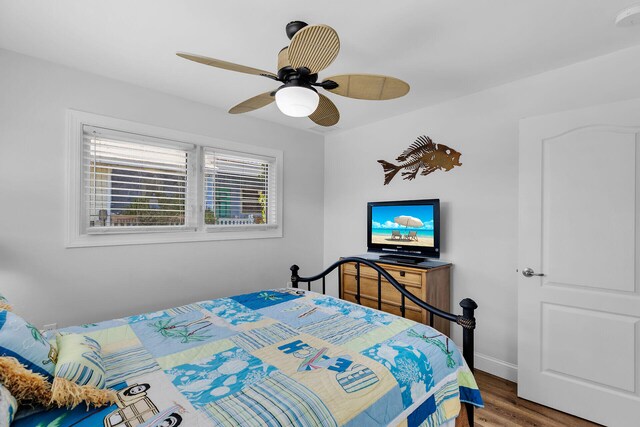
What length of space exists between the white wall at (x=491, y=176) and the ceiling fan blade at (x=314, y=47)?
6.16 feet

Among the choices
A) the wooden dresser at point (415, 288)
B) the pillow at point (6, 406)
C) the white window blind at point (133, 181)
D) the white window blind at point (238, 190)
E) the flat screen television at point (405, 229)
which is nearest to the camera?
the pillow at point (6, 406)

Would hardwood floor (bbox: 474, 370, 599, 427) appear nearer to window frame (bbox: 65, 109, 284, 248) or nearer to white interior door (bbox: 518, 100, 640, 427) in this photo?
white interior door (bbox: 518, 100, 640, 427)

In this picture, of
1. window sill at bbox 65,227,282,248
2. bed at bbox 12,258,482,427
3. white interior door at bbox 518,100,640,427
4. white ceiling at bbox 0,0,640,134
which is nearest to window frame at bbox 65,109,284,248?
window sill at bbox 65,227,282,248

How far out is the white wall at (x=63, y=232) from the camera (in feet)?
7.06

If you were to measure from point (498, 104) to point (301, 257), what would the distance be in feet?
8.47

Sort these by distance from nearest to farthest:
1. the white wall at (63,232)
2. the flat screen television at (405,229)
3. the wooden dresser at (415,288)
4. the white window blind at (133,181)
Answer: the white wall at (63,232) → the white window blind at (133,181) → the wooden dresser at (415,288) → the flat screen television at (405,229)

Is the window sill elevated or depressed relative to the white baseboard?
elevated

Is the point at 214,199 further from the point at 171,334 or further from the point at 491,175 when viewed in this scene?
the point at 491,175

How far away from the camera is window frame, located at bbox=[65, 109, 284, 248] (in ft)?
7.76

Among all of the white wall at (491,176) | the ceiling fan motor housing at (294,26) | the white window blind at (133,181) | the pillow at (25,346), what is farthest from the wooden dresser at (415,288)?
the pillow at (25,346)

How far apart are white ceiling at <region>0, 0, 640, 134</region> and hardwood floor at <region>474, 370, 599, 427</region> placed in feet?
7.92

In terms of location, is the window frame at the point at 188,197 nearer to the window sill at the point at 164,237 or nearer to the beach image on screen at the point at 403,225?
the window sill at the point at 164,237

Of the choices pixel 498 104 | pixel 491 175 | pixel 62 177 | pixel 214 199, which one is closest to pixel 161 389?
pixel 62 177

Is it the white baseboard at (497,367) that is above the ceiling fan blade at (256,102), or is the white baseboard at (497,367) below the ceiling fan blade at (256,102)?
below
